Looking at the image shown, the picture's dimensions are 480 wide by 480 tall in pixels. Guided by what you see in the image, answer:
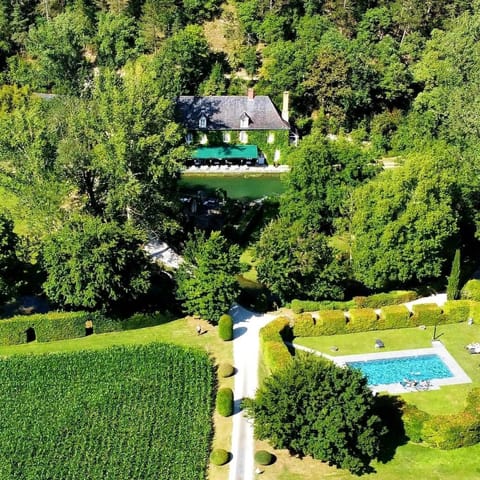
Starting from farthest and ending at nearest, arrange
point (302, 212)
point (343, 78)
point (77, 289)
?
point (343, 78) → point (302, 212) → point (77, 289)

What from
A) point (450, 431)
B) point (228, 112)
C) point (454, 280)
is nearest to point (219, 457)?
point (450, 431)

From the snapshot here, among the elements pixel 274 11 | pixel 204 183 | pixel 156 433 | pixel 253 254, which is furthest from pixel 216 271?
pixel 274 11

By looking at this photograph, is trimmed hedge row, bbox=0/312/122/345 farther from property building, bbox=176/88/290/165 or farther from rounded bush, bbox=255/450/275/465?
property building, bbox=176/88/290/165

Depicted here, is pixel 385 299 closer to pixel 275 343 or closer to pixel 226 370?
pixel 275 343

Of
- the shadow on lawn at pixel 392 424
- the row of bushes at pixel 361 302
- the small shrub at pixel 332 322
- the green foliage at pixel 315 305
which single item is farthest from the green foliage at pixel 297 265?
the shadow on lawn at pixel 392 424

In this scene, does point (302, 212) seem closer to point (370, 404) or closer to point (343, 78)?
point (370, 404)

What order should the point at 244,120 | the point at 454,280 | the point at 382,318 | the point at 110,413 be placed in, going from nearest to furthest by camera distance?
the point at 110,413 < the point at 382,318 < the point at 454,280 < the point at 244,120
